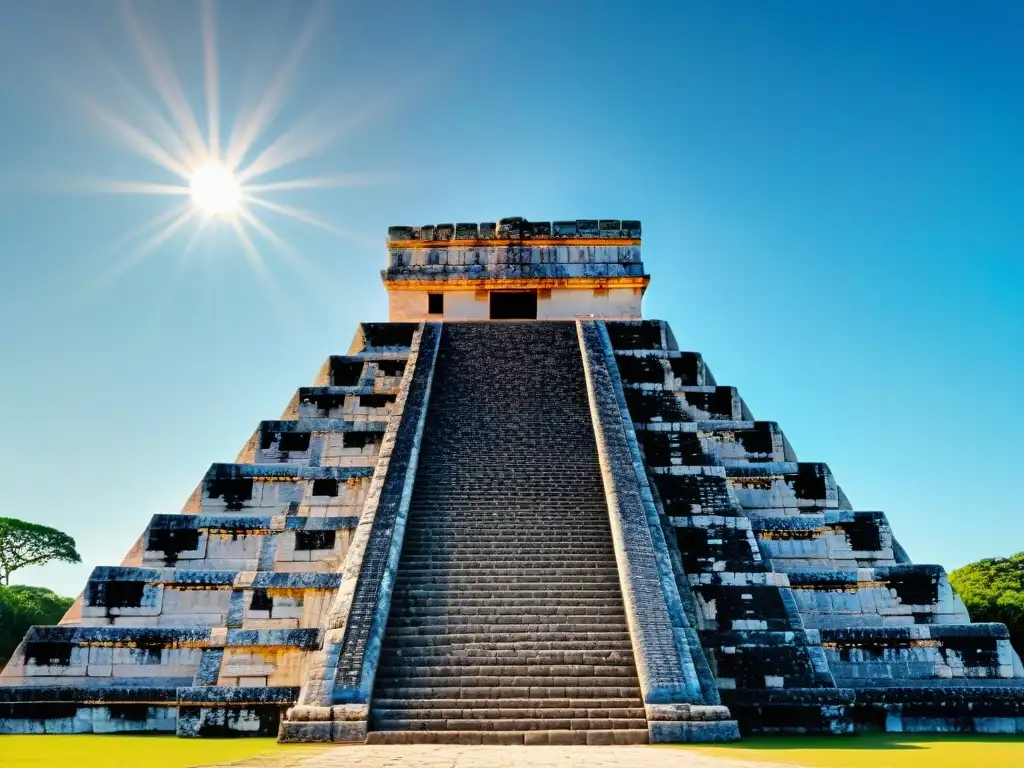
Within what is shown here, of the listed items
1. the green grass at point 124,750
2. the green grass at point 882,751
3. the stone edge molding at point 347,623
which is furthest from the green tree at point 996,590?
the green grass at point 124,750

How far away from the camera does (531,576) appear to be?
30.7 ft

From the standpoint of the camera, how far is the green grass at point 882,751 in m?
5.94

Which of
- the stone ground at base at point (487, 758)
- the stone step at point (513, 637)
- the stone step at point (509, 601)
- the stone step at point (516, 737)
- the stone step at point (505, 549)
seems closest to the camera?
the stone ground at base at point (487, 758)

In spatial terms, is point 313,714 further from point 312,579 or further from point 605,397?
point 605,397

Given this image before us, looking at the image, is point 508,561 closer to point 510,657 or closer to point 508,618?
point 508,618

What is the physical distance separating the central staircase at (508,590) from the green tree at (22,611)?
1727 centimetres

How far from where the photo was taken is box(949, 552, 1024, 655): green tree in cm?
2561

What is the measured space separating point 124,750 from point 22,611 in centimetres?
2271

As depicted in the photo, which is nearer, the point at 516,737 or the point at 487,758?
the point at 487,758

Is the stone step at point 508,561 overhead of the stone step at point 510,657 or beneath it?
overhead

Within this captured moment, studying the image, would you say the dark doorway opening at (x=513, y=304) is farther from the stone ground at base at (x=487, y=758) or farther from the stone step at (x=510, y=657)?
the stone ground at base at (x=487, y=758)

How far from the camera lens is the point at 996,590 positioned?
28.1 m

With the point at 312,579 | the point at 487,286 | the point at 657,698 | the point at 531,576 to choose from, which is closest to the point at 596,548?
the point at 531,576

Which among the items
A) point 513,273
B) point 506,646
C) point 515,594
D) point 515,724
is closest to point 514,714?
point 515,724
